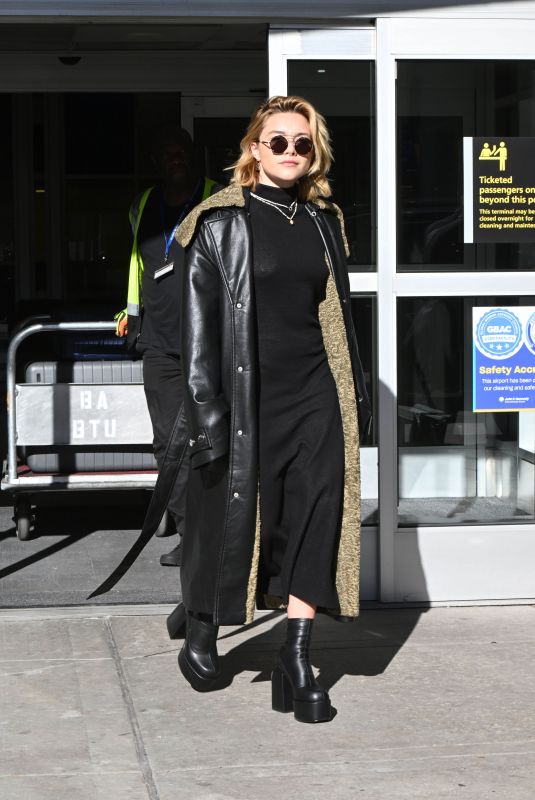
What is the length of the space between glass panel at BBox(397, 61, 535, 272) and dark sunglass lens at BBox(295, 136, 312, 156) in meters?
1.42

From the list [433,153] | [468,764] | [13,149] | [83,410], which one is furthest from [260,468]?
[13,149]

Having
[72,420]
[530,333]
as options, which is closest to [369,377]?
[530,333]

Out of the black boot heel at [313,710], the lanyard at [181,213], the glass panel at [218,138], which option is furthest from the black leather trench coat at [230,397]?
the glass panel at [218,138]

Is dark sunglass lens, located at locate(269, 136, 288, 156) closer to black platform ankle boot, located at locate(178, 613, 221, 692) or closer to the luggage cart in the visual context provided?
black platform ankle boot, located at locate(178, 613, 221, 692)

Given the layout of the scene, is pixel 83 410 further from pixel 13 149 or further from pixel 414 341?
pixel 13 149

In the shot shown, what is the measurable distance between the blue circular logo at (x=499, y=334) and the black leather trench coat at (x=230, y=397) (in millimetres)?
1413

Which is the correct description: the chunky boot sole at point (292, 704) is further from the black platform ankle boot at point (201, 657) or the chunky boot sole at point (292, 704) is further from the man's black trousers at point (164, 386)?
the man's black trousers at point (164, 386)

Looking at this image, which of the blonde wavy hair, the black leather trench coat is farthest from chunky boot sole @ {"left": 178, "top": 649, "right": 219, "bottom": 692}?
the blonde wavy hair

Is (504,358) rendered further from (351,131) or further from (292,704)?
(292,704)

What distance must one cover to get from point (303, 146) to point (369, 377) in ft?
5.33

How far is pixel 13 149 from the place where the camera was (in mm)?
12797

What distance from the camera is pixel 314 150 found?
4.50 meters

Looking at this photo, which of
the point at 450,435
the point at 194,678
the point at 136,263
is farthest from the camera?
the point at 136,263

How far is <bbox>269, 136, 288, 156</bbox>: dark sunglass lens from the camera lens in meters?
4.40
